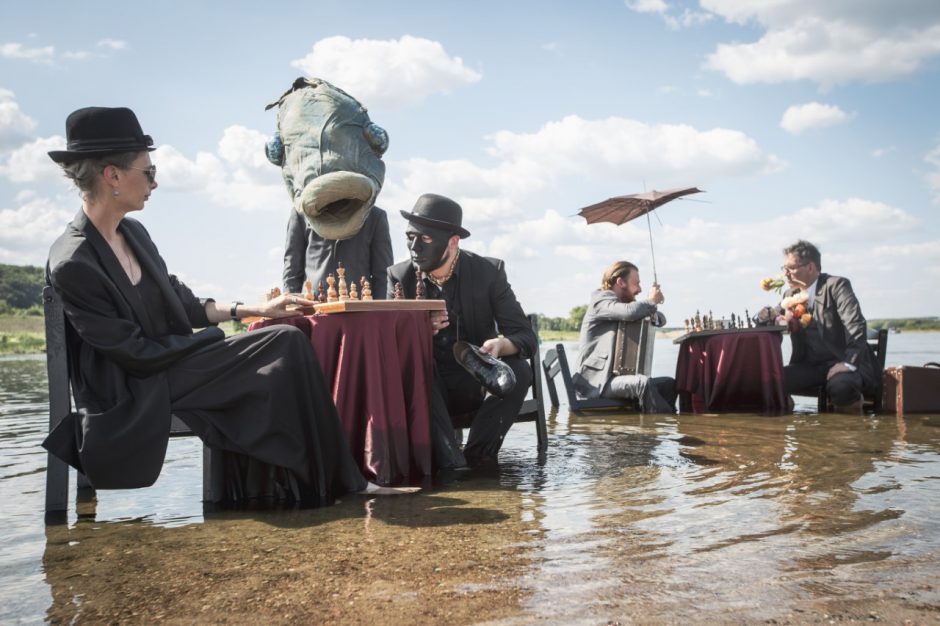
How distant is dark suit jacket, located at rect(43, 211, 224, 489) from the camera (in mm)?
3848

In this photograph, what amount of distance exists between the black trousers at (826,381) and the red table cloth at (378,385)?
218 inches

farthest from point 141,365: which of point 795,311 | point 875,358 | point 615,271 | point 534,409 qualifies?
point 875,358

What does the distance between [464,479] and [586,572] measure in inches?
84.3

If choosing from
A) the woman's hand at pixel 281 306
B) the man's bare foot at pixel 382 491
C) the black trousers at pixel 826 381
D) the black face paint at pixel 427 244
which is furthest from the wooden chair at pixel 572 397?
the woman's hand at pixel 281 306

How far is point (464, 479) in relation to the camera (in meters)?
4.96

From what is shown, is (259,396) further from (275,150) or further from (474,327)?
(275,150)

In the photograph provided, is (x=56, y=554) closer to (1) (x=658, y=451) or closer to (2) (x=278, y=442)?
(2) (x=278, y=442)

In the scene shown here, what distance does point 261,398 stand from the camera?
4.08 meters

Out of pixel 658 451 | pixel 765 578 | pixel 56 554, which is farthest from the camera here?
pixel 658 451

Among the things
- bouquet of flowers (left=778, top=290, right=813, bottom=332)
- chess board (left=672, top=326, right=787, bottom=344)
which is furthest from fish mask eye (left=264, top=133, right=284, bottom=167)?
bouquet of flowers (left=778, top=290, right=813, bottom=332)

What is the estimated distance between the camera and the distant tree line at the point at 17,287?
5712cm

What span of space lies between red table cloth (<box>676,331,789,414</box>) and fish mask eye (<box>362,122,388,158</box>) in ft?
15.1

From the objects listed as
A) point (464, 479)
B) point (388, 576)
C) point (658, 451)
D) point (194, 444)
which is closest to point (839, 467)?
point (658, 451)

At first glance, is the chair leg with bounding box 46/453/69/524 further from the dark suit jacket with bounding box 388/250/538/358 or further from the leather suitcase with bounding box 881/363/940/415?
the leather suitcase with bounding box 881/363/940/415
